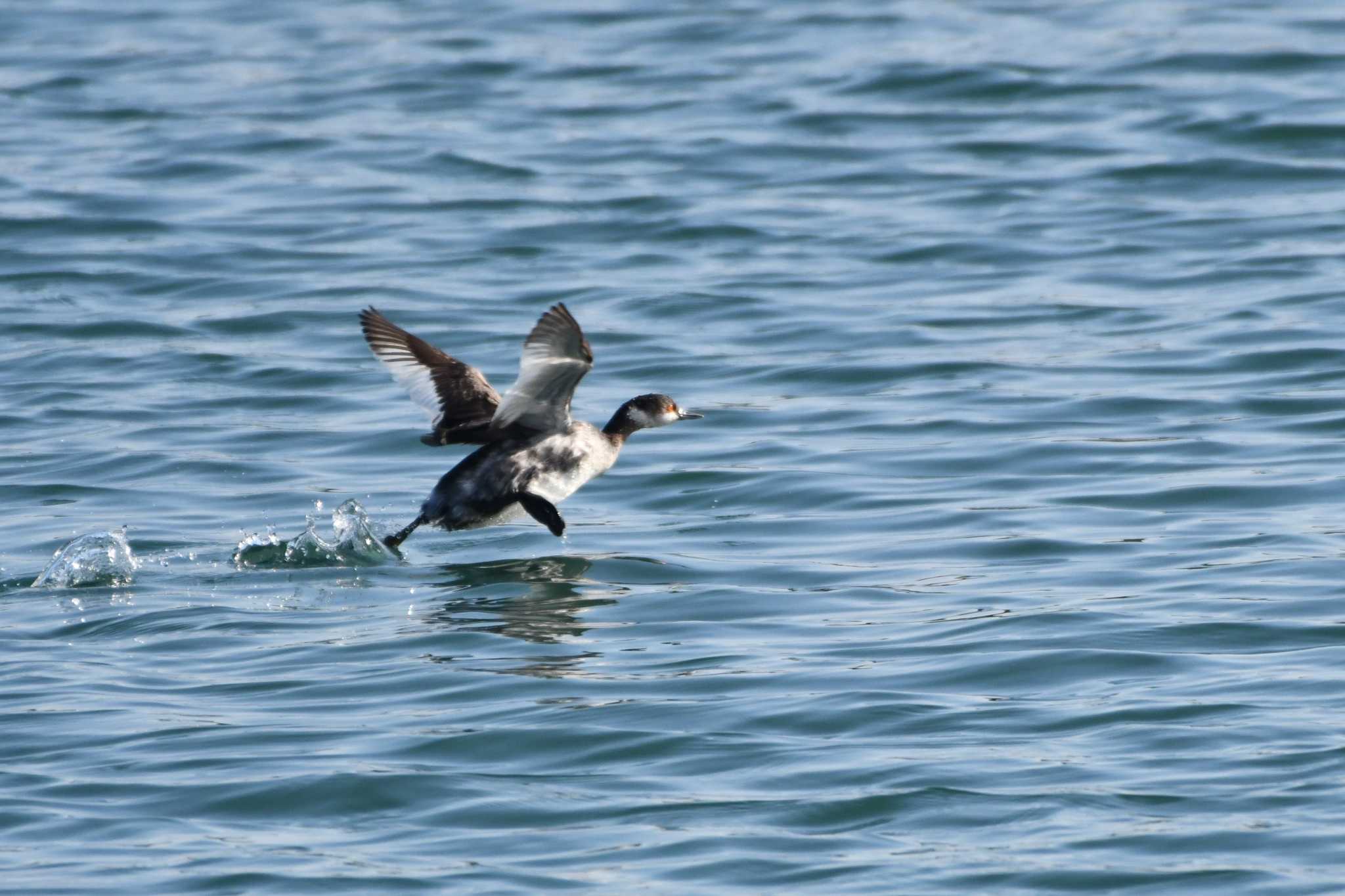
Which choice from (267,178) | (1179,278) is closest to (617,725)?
(1179,278)

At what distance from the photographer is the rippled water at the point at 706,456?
6.93 metres

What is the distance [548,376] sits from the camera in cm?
1024

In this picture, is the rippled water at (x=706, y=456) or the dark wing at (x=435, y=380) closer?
the rippled water at (x=706, y=456)

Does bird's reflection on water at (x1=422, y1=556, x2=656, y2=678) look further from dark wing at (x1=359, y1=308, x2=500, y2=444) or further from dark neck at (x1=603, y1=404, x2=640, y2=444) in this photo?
dark neck at (x1=603, y1=404, x2=640, y2=444)

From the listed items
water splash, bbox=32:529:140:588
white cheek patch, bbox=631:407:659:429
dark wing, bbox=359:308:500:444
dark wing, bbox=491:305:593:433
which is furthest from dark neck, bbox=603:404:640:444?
water splash, bbox=32:529:140:588

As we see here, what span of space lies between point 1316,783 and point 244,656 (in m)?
4.23

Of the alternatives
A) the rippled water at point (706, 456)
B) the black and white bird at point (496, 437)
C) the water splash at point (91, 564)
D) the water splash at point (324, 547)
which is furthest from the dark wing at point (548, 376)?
the water splash at point (91, 564)

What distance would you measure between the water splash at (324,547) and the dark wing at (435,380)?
66 cm

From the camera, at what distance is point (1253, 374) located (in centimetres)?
1338

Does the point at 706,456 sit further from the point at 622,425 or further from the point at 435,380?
the point at 435,380

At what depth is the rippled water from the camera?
273 inches

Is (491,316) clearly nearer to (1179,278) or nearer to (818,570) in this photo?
(1179,278)

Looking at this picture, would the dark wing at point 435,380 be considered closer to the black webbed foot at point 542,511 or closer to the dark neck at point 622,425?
the black webbed foot at point 542,511

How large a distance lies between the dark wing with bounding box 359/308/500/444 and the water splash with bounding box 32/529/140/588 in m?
1.64
